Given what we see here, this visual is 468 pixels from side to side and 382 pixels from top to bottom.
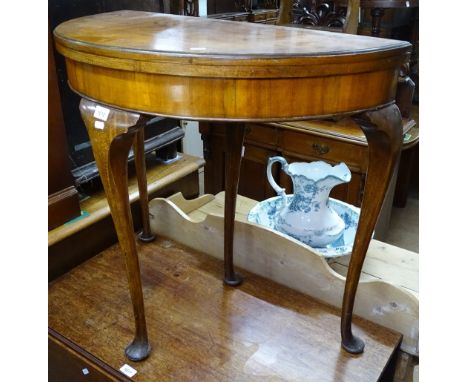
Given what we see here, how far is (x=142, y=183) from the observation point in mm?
902

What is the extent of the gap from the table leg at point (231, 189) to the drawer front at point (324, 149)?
1.99ft

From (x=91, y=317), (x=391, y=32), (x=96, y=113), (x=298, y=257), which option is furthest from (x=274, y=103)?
(x=391, y=32)

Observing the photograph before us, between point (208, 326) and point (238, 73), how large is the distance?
0.46 meters

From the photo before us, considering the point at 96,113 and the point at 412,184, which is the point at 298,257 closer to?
the point at 96,113

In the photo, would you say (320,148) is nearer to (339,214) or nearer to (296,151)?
(296,151)

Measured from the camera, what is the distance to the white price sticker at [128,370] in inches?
25.8

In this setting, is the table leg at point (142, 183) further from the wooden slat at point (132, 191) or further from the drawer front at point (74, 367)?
the drawer front at point (74, 367)

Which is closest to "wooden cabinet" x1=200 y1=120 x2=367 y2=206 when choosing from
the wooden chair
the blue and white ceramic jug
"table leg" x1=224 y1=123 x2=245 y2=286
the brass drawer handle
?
the brass drawer handle

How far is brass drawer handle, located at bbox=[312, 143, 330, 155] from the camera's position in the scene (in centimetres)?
139

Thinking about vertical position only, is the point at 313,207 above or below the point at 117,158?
below

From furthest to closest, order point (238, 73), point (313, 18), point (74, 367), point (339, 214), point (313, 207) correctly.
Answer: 1. point (313, 18)
2. point (339, 214)
3. point (313, 207)
4. point (74, 367)
5. point (238, 73)

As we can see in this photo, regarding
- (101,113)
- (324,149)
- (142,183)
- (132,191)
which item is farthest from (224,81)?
(324,149)

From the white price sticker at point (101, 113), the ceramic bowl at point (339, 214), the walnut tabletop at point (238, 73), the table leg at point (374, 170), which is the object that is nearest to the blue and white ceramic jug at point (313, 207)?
the ceramic bowl at point (339, 214)

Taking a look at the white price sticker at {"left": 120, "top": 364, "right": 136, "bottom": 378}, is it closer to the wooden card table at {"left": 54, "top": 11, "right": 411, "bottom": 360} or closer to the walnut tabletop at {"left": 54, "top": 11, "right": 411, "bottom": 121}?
the wooden card table at {"left": 54, "top": 11, "right": 411, "bottom": 360}
